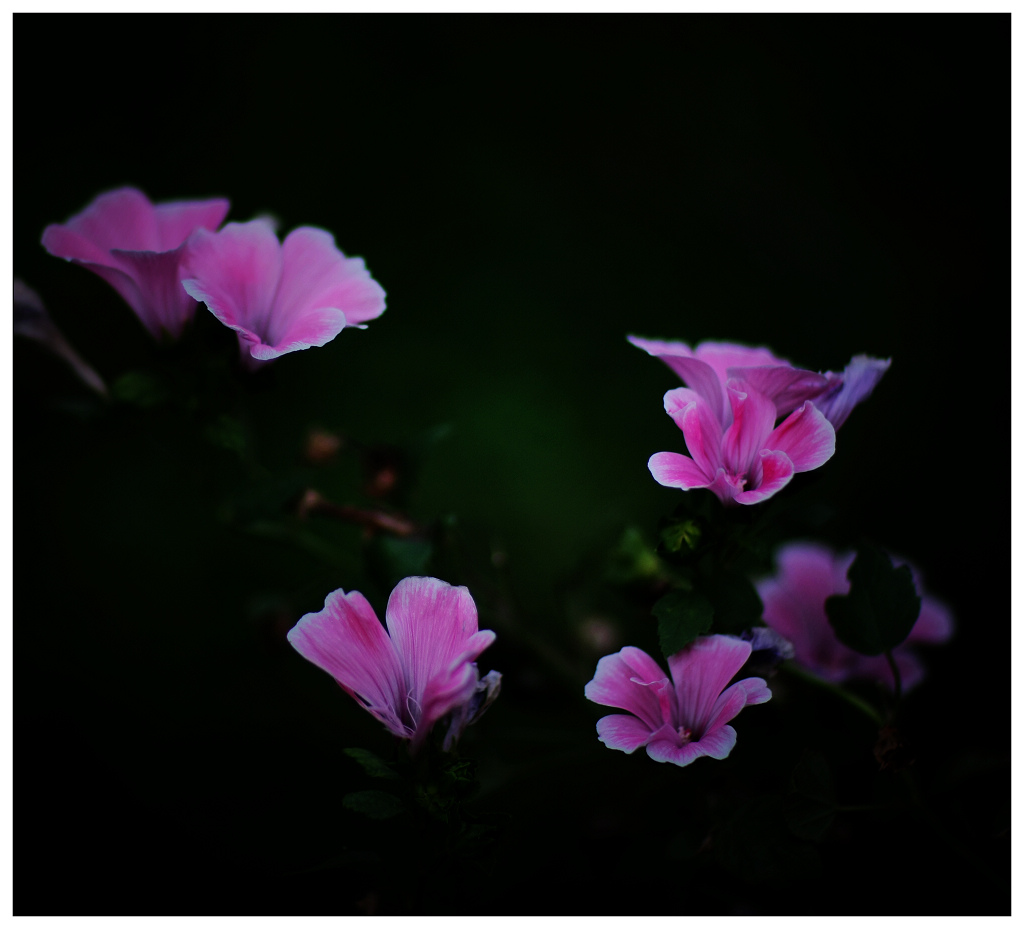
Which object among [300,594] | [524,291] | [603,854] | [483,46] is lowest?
[603,854]

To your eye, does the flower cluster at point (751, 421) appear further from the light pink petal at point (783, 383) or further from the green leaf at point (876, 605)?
the green leaf at point (876, 605)

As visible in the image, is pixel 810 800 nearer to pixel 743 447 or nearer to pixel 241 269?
pixel 743 447

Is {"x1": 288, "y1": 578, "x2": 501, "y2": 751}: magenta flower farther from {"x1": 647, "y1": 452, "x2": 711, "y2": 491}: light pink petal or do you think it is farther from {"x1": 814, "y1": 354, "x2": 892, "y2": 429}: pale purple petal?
{"x1": 814, "y1": 354, "x2": 892, "y2": 429}: pale purple petal

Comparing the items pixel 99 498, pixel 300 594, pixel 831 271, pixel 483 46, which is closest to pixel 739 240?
pixel 831 271

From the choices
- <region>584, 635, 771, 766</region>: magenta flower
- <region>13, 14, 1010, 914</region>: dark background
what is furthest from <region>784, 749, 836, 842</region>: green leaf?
<region>13, 14, 1010, 914</region>: dark background

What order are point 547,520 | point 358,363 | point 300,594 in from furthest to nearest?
point 358,363 → point 547,520 → point 300,594

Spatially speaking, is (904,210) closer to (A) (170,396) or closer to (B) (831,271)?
(B) (831,271)

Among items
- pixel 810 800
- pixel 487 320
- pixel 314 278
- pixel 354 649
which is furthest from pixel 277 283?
pixel 487 320
